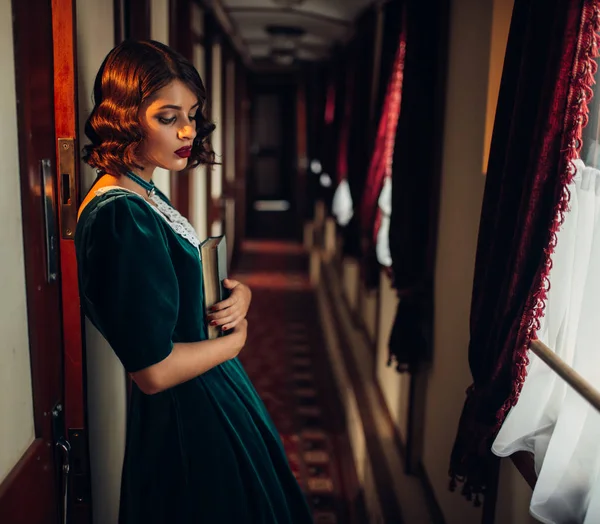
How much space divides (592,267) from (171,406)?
0.84 meters

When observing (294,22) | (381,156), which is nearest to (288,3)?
(294,22)

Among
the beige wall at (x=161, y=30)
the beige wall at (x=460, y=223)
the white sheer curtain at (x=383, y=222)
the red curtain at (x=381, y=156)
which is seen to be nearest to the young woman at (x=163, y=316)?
the beige wall at (x=460, y=223)

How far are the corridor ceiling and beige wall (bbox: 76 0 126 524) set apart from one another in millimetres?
2917

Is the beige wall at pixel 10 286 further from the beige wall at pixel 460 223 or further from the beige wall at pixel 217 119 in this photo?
the beige wall at pixel 217 119

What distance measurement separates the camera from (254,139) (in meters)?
10.2

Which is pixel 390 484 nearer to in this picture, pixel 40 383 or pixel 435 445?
pixel 435 445

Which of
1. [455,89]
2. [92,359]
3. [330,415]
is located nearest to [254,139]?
[330,415]

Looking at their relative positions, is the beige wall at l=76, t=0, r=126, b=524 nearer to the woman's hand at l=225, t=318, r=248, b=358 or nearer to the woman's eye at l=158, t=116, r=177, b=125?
the woman's eye at l=158, t=116, r=177, b=125

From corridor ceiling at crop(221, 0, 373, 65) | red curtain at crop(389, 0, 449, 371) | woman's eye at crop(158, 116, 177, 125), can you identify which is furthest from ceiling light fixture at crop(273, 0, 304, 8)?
woman's eye at crop(158, 116, 177, 125)

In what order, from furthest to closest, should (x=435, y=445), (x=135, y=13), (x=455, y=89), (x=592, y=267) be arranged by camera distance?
1. (x=435, y=445)
2. (x=455, y=89)
3. (x=135, y=13)
4. (x=592, y=267)

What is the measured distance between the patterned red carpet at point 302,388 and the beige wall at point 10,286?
5.04ft

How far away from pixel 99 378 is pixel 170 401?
525mm

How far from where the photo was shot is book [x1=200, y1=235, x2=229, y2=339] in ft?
3.75

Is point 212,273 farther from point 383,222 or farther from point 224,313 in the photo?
point 383,222
